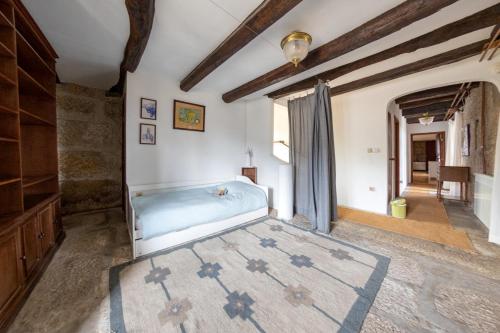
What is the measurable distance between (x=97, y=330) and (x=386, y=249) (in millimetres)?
2668

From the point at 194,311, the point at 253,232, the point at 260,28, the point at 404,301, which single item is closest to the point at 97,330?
the point at 194,311

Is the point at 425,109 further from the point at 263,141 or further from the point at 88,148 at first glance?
the point at 88,148

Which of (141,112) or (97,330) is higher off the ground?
(141,112)

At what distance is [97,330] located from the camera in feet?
3.58

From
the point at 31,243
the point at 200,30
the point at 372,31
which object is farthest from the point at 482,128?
the point at 31,243

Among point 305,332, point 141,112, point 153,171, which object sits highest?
point 141,112

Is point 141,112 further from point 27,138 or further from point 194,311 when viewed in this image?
point 194,311

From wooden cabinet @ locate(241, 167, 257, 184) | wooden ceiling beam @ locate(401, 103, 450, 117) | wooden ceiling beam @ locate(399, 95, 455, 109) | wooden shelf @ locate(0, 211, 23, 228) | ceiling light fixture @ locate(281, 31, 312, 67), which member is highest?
wooden ceiling beam @ locate(401, 103, 450, 117)

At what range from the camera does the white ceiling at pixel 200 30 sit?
1.51 metres

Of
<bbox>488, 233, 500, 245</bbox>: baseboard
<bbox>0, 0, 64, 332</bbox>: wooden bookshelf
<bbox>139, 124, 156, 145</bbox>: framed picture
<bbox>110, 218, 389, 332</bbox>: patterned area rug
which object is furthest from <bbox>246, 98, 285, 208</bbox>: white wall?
<bbox>0, 0, 64, 332</bbox>: wooden bookshelf

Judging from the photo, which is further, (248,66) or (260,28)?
(248,66)

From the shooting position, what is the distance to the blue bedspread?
191 cm

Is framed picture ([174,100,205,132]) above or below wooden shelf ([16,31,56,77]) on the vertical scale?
below

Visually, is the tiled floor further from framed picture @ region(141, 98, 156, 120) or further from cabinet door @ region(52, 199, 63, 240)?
framed picture @ region(141, 98, 156, 120)
